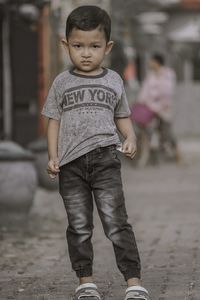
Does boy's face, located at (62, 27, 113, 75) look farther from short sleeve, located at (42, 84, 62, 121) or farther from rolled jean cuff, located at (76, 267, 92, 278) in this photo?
rolled jean cuff, located at (76, 267, 92, 278)

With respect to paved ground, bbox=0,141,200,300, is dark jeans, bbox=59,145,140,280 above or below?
above

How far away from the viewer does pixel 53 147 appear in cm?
571

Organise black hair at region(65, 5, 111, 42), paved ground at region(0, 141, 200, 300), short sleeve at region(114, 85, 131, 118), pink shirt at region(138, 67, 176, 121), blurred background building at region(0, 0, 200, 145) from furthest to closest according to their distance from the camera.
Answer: pink shirt at region(138, 67, 176, 121), blurred background building at region(0, 0, 200, 145), paved ground at region(0, 141, 200, 300), short sleeve at region(114, 85, 131, 118), black hair at region(65, 5, 111, 42)

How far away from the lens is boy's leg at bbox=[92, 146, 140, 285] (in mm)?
5703

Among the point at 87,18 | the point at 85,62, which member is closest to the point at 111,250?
the point at 85,62

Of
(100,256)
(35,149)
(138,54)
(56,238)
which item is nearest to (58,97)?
(100,256)

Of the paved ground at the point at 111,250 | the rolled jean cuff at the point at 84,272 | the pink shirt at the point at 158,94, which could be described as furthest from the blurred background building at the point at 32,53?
A: the rolled jean cuff at the point at 84,272

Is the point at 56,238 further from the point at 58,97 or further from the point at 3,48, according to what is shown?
the point at 3,48

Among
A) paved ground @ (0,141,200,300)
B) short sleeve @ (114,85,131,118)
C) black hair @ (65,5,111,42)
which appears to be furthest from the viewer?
paved ground @ (0,141,200,300)

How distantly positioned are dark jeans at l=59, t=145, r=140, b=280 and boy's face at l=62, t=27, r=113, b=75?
47 cm

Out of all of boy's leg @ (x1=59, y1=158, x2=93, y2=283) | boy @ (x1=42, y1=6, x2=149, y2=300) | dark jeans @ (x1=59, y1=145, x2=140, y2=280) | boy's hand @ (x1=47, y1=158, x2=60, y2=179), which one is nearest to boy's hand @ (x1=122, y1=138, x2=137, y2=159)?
boy @ (x1=42, y1=6, x2=149, y2=300)

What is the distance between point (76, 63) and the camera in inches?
223

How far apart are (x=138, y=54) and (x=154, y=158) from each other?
14273mm

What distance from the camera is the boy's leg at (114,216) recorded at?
5703mm
